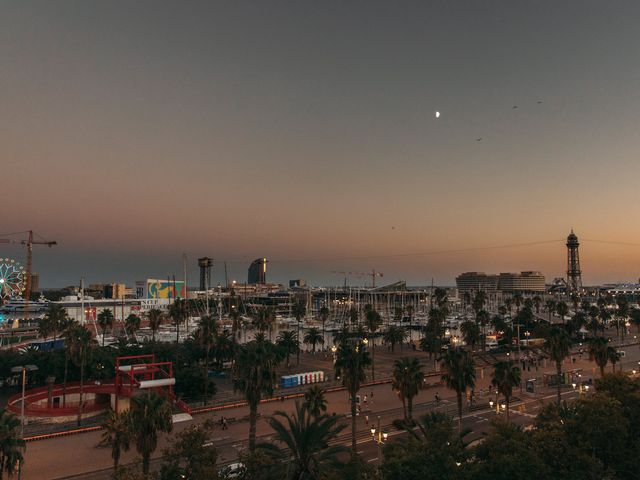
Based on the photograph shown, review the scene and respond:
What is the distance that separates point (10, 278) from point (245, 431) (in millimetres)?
149810

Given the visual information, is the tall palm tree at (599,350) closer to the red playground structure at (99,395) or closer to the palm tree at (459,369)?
the palm tree at (459,369)

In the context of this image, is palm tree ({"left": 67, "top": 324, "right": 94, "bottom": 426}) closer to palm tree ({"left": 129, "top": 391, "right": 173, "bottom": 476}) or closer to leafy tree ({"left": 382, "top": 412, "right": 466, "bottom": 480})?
palm tree ({"left": 129, "top": 391, "right": 173, "bottom": 476})

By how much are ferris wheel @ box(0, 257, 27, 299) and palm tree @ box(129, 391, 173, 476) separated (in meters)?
163

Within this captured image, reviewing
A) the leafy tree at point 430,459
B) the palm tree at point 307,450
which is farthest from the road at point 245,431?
the leafy tree at point 430,459

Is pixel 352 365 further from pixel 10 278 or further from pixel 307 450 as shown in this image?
pixel 10 278

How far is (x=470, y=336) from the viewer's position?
322ft

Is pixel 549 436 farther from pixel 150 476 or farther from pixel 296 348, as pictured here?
pixel 296 348

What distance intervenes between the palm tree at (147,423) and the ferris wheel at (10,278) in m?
163

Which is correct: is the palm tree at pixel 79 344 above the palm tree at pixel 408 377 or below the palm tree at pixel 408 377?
above

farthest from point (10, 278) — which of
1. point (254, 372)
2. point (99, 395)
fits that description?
point (254, 372)

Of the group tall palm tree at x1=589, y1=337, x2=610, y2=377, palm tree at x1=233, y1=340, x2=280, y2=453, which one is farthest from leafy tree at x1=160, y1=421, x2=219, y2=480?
tall palm tree at x1=589, y1=337, x2=610, y2=377

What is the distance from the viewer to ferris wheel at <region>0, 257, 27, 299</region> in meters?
163

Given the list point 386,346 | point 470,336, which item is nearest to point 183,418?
point 470,336

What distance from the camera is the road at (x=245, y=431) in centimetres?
4366
